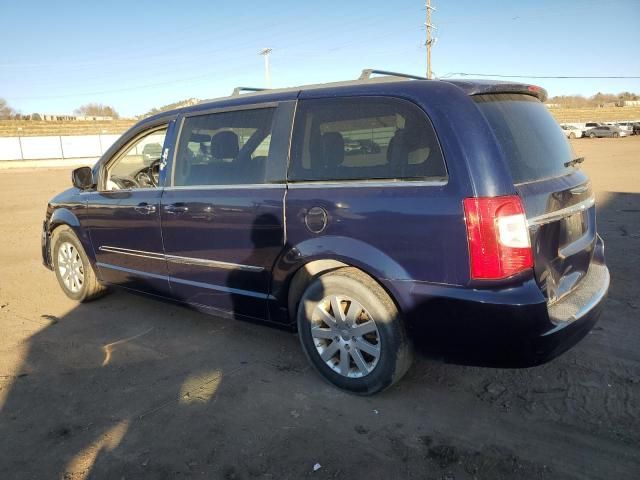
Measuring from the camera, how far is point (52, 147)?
127 ft

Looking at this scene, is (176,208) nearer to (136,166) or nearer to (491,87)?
(136,166)

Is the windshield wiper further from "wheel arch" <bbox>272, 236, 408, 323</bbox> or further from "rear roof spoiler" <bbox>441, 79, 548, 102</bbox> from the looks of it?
"wheel arch" <bbox>272, 236, 408, 323</bbox>

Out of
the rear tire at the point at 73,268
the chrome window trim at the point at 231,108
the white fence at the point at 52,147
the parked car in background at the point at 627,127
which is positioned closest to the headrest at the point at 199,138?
the chrome window trim at the point at 231,108

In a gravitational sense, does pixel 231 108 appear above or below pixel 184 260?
above

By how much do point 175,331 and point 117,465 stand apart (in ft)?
5.79

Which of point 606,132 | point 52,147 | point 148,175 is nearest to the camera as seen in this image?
point 148,175

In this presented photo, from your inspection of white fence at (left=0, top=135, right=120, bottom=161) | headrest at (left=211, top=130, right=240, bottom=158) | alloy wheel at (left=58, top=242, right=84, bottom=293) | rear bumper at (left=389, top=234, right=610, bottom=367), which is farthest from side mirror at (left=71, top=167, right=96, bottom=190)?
white fence at (left=0, top=135, right=120, bottom=161)

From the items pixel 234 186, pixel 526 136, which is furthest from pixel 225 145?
pixel 526 136

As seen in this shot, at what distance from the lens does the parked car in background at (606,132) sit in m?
48.9

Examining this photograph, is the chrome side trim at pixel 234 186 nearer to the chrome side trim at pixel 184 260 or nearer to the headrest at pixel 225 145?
the headrest at pixel 225 145

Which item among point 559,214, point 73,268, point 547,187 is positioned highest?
point 547,187

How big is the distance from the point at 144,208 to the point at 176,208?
0.43 m

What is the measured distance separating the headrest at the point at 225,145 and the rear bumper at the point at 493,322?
63.7 inches

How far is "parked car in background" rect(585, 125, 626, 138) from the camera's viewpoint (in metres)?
48.9
